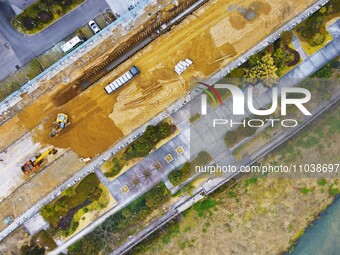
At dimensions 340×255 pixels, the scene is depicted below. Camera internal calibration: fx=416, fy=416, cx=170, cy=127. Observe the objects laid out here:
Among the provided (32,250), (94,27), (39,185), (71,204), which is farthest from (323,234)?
(94,27)

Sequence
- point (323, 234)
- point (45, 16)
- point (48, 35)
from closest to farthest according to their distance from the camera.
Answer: point (45, 16) → point (48, 35) → point (323, 234)

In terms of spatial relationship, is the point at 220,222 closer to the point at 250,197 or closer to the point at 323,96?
the point at 250,197

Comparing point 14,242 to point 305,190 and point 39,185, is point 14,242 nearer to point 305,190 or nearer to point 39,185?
point 39,185

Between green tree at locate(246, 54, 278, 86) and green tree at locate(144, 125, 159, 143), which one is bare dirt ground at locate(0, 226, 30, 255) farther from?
green tree at locate(246, 54, 278, 86)

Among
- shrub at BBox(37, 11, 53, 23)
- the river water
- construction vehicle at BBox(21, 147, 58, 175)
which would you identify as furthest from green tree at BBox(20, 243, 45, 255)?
the river water

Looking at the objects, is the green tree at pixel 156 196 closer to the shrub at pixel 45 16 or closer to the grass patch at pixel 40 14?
the grass patch at pixel 40 14

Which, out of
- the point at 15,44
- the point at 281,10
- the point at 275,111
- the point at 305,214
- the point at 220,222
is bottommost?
the point at 305,214

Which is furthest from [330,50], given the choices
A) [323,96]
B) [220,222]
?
[220,222]
